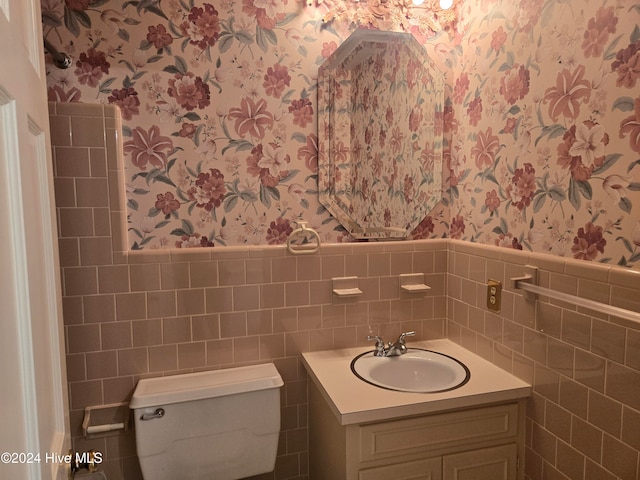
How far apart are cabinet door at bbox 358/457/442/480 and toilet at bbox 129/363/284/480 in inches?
15.4

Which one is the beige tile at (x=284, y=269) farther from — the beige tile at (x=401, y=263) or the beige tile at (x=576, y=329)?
the beige tile at (x=576, y=329)

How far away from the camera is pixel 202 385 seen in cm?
150

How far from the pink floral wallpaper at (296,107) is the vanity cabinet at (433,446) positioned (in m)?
0.62

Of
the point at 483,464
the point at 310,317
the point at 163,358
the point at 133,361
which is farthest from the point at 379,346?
the point at 133,361

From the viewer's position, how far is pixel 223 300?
1.63 m

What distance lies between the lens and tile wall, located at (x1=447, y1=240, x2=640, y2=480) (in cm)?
112

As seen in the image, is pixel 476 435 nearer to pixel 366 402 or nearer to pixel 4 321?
pixel 366 402

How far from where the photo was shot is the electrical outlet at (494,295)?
157cm

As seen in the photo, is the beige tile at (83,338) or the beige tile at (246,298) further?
the beige tile at (246,298)

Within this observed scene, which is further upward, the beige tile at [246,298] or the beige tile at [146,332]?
the beige tile at [246,298]

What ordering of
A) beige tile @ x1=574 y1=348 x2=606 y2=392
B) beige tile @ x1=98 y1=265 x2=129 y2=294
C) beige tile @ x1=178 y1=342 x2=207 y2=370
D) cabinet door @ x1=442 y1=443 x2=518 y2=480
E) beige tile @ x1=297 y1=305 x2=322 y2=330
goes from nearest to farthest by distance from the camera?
beige tile @ x1=574 y1=348 x2=606 y2=392 → cabinet door @ x1=442 y1=443 x2=518 y2=480 → beige tile @ x1=98 y1=265 x2=129 y2=294 → beige tile @ x1=178 y1=342 x2=207 y2=370 → beige tile @ x1=297 y1=305 x2=322 y2=330

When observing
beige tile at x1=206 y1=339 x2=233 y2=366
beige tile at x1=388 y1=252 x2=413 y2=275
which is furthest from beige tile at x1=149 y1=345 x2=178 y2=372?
beige tile at x1=388 y1=252 x2=413 y2=275

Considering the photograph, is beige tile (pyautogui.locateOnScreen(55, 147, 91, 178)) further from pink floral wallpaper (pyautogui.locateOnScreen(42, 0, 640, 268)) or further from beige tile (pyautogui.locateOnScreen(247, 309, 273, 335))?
beige tile (pyautogui.locateOnScreen(247, 309, 273, 335))

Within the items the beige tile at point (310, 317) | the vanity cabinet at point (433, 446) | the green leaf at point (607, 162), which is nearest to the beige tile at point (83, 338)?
the beige tile at point (310, 317)
